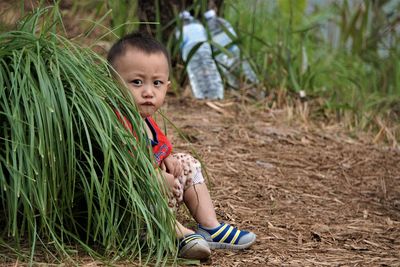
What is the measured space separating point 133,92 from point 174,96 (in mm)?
2527

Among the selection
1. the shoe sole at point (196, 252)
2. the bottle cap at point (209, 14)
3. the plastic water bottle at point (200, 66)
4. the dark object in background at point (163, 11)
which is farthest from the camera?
the bottle cap at point (209, 14)

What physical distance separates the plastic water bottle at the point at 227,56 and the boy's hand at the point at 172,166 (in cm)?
259

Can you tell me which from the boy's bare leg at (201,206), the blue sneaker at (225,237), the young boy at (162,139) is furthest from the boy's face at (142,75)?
the blue sneaker at (225,237)

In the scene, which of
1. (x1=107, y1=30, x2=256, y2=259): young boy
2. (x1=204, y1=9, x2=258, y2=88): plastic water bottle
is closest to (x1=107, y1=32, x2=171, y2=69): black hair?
(x1=107, y1=30, x2=256, y2=259): young boy

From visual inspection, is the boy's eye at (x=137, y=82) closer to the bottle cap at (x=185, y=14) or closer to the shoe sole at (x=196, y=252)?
the shoe sole at (x=196, y=252)

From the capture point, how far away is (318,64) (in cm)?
705

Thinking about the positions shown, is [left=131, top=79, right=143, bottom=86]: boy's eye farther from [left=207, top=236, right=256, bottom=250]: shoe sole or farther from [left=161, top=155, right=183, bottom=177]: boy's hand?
Answer: [left=207, top=236, right=256, bottom=250]: shoe sole

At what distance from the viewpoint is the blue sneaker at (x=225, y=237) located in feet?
12.1

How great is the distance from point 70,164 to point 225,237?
80 centimetres

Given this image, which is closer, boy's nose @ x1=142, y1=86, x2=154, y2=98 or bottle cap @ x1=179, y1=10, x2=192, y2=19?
boy's nose @ x1=142, y1=86, x2=154, y2=98

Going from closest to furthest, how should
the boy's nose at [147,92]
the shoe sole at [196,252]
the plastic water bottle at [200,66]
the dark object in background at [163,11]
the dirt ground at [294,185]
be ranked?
the shoe sole at [196,252] → the boy's nose at [147,92] → the dirt ground at [294,185] → the plastic water bottle at [200,66] → the dark object in background at [163,11]

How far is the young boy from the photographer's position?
3.61 metres

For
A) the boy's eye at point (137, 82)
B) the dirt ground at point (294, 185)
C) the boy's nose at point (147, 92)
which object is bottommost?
the dirt ground at point (294, 185)

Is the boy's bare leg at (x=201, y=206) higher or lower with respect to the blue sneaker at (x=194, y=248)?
higher
